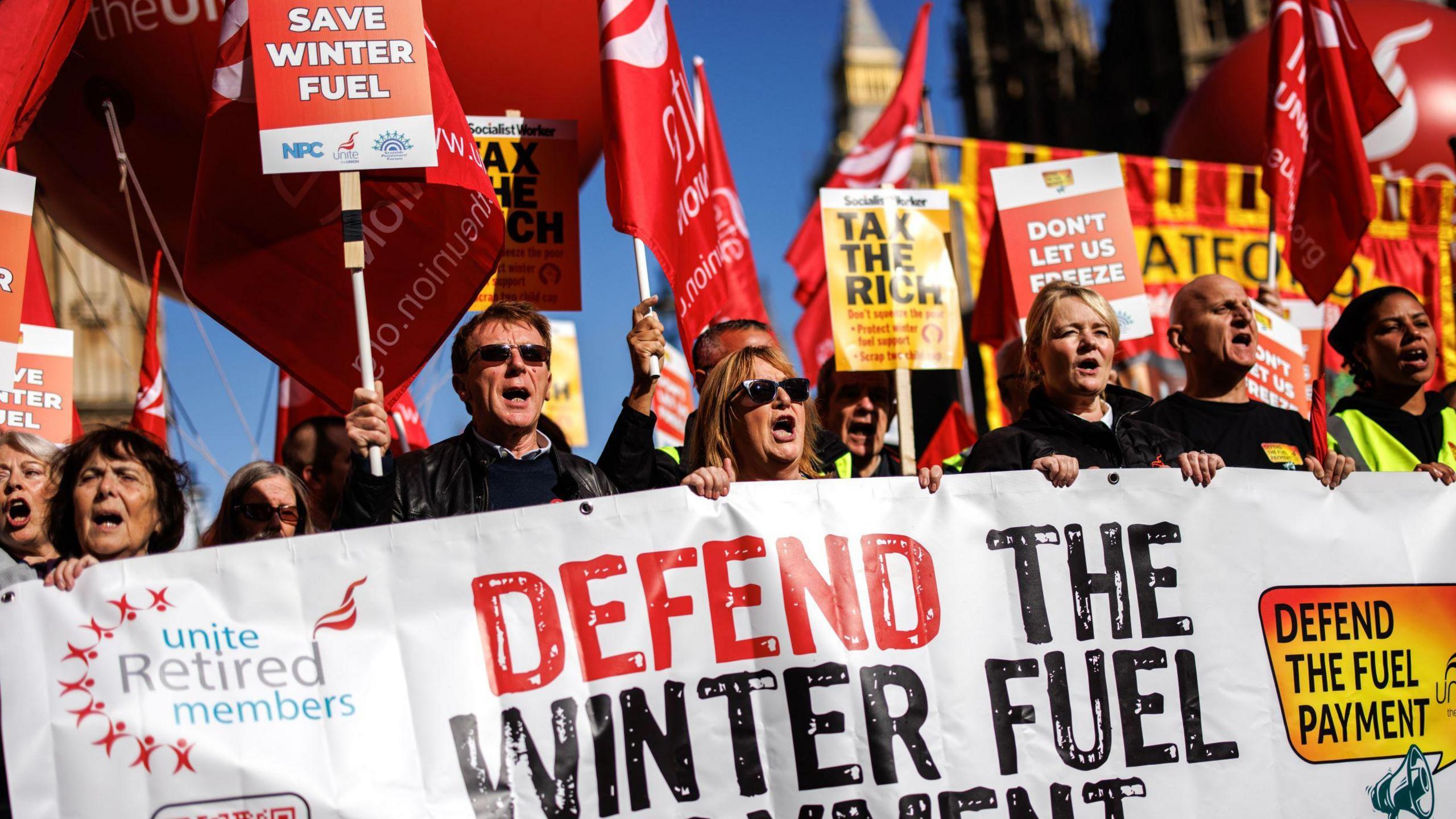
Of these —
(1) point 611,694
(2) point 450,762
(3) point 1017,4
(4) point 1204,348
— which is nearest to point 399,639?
(2) point 450,762

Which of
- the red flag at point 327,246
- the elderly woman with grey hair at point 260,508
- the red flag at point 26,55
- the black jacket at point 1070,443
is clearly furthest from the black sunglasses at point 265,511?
the black jacket at point 1070,443

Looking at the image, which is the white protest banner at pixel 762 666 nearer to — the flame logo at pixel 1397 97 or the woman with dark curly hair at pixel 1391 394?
the woman with dark curly hair at pixel 1391 394

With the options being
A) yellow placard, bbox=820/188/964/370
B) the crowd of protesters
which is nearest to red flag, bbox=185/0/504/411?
the crowd of protesters

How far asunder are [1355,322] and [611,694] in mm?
3163

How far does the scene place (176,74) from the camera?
18.9 ft

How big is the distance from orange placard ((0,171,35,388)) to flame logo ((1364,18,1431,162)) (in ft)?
27.8

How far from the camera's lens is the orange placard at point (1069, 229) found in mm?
6086

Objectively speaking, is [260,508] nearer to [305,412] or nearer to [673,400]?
[305,412]

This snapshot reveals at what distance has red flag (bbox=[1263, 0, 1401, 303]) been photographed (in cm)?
627

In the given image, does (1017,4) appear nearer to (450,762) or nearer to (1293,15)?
(1293,15)

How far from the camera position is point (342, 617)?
304cm

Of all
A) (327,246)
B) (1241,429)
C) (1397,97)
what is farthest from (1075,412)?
(1397,97)

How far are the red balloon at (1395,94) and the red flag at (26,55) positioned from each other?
24.3ft

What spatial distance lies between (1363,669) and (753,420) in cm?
173
